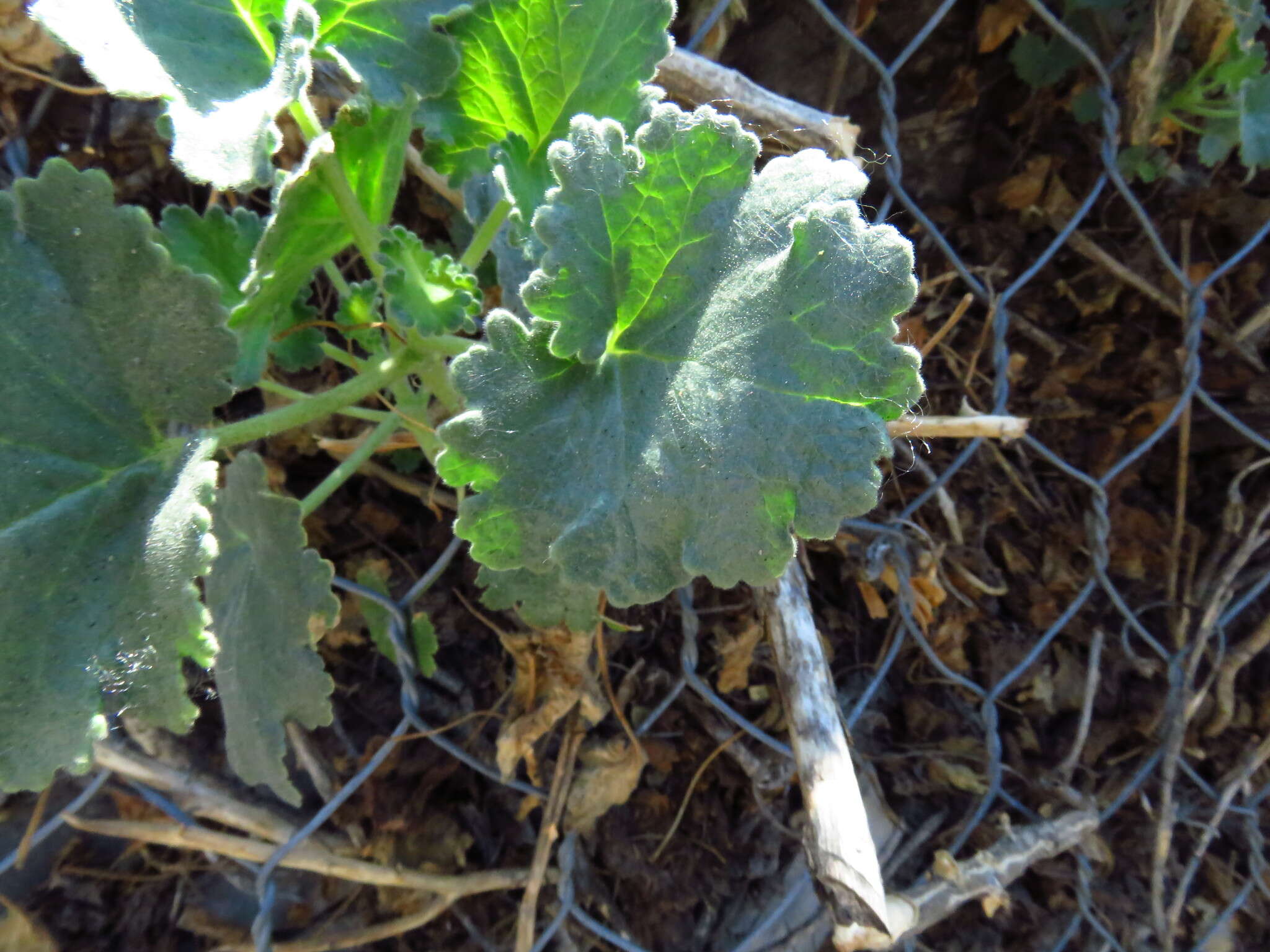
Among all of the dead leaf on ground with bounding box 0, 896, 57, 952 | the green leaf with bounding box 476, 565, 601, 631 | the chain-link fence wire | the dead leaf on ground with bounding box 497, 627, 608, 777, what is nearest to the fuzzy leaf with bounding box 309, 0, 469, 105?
the chain-link fence wire

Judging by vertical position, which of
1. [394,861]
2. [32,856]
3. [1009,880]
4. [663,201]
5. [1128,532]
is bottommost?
[32,856]

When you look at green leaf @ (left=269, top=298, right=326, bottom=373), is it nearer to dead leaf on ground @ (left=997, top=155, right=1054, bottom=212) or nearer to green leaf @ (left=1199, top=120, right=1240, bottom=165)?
dead leaf on ground @ (left=997, top=155, right=1054, bottom=212)

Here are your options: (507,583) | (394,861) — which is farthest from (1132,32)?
(394,861)

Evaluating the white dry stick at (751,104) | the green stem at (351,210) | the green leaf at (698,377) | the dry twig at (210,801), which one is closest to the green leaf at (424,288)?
the green stem at (351,210)

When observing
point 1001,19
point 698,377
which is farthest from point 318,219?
point 1001,19

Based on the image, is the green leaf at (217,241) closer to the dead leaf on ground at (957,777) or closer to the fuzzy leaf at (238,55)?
the fuzzy leaf at (238,55)

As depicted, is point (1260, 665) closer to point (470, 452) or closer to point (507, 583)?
point (507, 583)
